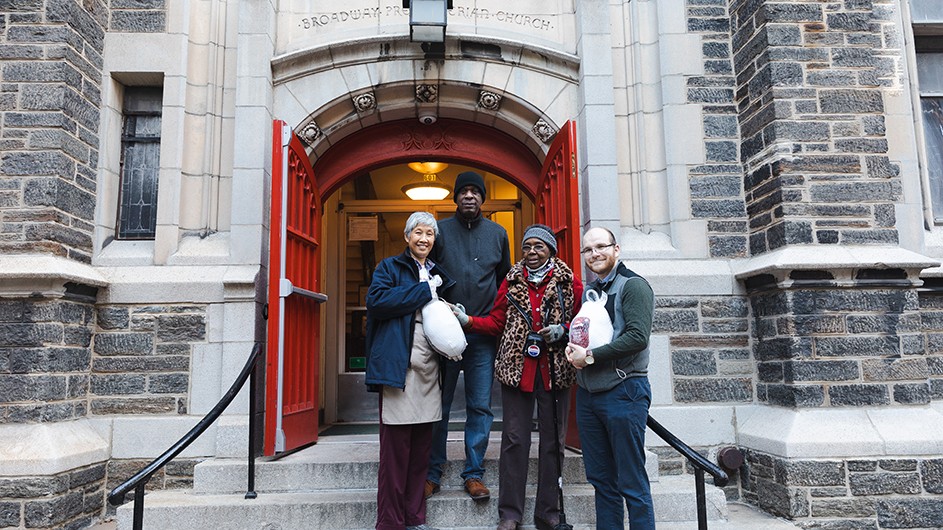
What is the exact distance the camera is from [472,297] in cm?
398

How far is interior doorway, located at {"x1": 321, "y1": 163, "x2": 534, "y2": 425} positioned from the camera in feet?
23.0

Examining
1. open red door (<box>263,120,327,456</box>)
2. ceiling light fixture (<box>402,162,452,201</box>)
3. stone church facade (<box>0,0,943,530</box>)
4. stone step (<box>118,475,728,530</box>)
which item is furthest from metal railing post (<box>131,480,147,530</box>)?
ceiling light fixture (<box>402,162,452,201</box>)

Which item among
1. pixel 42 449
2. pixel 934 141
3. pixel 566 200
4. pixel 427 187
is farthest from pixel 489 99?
pixel 42 449

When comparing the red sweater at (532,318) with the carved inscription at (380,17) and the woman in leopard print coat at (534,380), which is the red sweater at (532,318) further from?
the carved inscription at (380,17)

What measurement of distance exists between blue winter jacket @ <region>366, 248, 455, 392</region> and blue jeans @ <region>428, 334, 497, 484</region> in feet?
1.53

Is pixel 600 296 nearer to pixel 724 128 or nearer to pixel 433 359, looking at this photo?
pixel 433 359

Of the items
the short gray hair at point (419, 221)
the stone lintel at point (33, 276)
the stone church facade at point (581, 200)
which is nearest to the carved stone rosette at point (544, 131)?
the stone church facade at point (581, 200)

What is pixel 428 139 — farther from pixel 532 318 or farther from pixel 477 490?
pixel 477 490

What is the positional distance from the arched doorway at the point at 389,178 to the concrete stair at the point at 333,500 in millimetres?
1611

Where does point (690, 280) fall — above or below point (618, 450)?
above

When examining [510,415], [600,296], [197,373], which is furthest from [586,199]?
[197,373]

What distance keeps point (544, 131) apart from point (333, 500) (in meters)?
3.11

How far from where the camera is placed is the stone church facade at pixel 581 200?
13.5 ft

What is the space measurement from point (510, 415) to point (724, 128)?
2.91 metres
